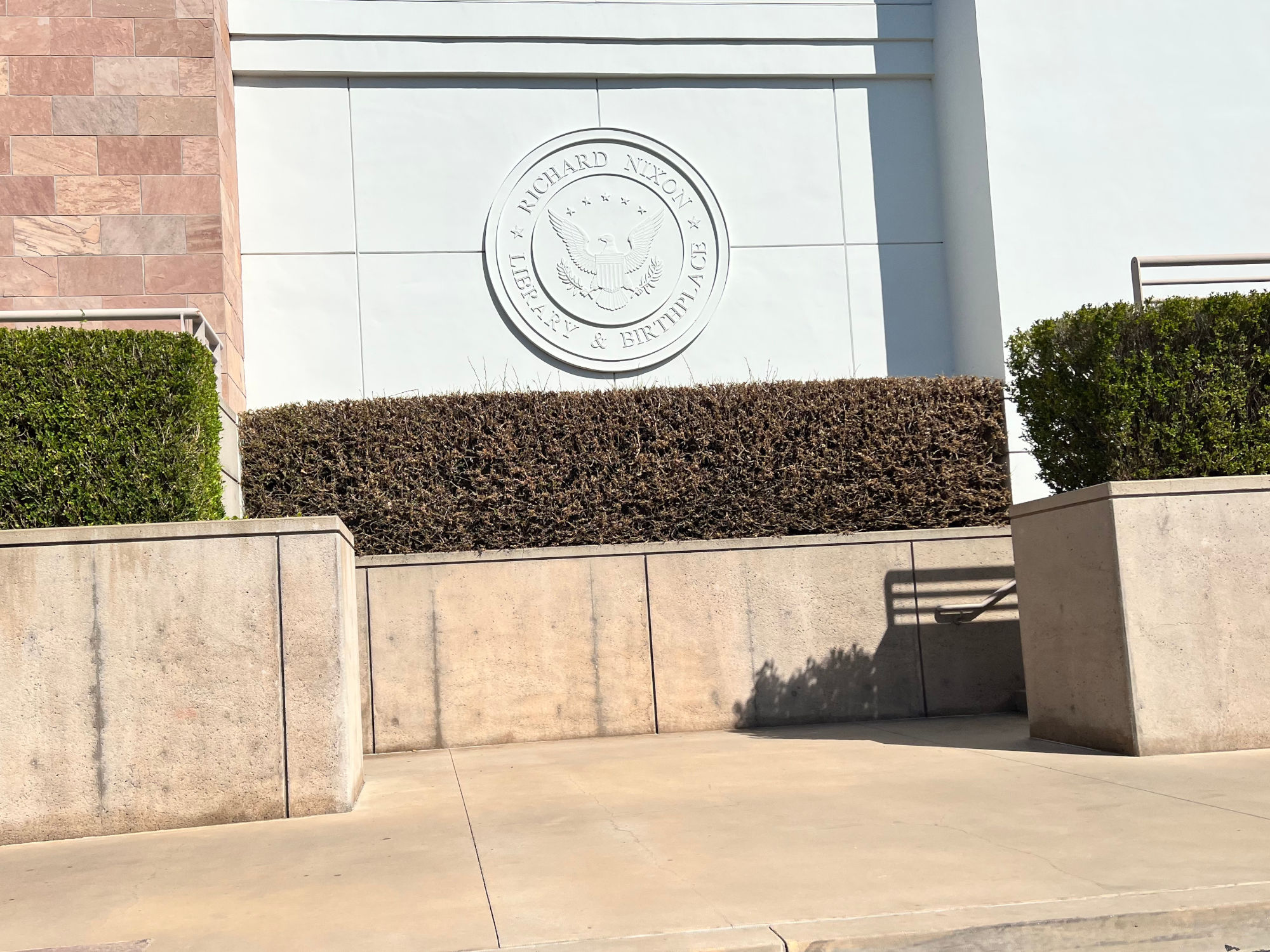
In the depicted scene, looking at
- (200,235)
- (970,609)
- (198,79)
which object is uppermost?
(198,79)

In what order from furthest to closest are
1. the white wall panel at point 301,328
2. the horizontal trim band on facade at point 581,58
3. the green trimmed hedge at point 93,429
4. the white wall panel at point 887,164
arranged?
1. the white wall panel at point 887,164
2. the horizontal trim band on facade at point 581,58
3. the white wall panel at point 301,328
4. the green trimmed hedge at point 93,429

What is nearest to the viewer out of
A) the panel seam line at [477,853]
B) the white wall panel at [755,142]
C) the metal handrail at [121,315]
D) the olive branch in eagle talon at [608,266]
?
the panel seam line at [477,853]

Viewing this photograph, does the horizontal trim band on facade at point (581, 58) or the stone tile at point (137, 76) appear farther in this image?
the horizontal trim band on facade at point (581, 58)

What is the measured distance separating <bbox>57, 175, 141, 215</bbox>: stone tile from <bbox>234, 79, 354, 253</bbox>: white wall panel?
1.16 meters

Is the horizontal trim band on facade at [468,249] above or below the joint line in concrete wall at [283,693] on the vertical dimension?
above

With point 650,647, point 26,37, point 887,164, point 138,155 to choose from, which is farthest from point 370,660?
point 887,164

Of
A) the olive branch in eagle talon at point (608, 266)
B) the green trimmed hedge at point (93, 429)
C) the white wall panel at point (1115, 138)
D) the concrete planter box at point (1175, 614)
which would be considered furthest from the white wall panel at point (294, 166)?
the concrete planter box at point (1175, 614)

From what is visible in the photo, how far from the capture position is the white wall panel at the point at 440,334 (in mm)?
11125

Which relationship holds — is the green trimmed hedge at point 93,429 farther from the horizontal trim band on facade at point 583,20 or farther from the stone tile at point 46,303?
the horizontal trim band on facade at point 583,20

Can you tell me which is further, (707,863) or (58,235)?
(58,235)

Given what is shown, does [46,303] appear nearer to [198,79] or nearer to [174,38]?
[198,79]

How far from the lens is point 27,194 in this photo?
1003 centimetres

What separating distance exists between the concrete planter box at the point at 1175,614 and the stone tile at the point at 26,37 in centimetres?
932

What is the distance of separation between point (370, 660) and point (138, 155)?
5001 mm
